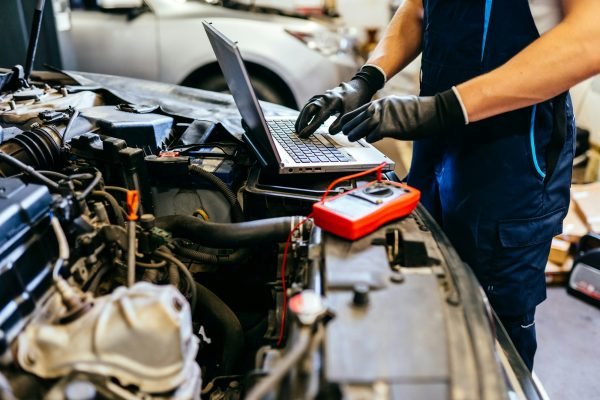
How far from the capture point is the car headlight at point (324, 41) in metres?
3.24

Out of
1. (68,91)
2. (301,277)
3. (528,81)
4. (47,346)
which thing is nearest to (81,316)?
(47,346)

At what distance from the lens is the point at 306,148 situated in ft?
4.09

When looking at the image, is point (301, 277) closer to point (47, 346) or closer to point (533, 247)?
point (47, 346)

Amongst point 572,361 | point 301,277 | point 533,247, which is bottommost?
point 572,361

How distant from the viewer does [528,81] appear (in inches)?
38.7

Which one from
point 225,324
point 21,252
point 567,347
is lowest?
point 567,347

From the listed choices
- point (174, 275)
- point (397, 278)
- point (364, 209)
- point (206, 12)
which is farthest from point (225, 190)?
point (206, 12)

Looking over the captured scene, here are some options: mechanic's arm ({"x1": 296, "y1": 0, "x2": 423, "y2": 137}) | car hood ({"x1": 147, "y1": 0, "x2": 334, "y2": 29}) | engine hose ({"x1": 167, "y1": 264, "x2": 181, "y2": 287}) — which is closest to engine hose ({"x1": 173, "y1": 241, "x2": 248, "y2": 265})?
engine hose ({"x1": 167, "y1": 264, "x2": 181, "y2": 287})

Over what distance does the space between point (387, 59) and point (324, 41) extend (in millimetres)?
2007

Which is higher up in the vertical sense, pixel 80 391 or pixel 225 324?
pixel 80 391

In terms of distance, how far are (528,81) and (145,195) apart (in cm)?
84

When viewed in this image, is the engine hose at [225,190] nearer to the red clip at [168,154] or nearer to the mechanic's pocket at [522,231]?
A: the red clip at [168,154]

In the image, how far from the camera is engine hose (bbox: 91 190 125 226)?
0.94 m

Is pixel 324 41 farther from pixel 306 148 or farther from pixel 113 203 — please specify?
pixel 113 203
